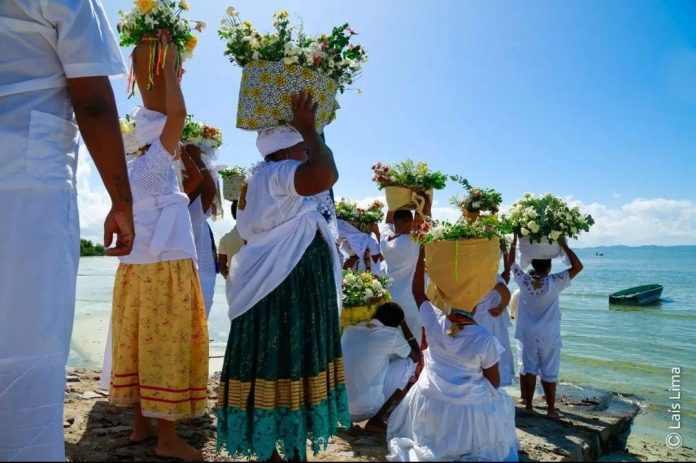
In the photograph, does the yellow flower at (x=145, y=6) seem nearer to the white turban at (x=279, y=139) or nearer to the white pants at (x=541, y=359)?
the white turban at (x=279, y=139)

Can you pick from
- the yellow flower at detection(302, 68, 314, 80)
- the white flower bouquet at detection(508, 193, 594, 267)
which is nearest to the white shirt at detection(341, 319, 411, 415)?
the white flower bouquet at detection(508, 193, 594, 267)

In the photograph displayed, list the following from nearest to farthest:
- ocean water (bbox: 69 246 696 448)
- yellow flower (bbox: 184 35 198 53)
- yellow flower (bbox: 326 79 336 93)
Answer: yellow flower (bbox: 326 79 336 93), yellow flower (bbox: 184 35 198 53), ocean water (bbox: 69 246 696 448)

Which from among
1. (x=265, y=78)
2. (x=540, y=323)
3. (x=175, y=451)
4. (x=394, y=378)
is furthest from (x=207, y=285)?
(x=540, y=323)

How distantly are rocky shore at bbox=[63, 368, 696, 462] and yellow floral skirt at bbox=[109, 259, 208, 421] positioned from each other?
34 cm

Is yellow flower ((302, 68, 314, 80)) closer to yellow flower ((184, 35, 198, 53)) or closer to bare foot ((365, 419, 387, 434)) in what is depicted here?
yellow flower ((184, 35, 198, 53))

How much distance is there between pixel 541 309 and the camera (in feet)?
19.2

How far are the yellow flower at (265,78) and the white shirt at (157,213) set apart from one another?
739mm

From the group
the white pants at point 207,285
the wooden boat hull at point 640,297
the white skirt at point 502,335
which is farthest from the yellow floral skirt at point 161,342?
the wooden boat hull at point 640,297

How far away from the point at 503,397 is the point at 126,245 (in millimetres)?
2730

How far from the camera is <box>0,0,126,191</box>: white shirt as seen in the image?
7.64 ft

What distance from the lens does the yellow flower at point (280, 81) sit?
132 inches

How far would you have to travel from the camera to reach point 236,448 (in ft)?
10.2

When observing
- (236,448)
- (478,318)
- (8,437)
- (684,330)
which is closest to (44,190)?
(8,437)

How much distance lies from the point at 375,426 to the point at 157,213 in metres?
2.37
